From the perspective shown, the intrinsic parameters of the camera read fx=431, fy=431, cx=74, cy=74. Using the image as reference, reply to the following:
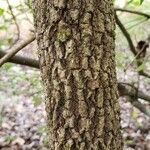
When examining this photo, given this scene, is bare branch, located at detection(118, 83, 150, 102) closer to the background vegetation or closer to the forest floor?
the background vegetation

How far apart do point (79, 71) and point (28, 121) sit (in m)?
3.49

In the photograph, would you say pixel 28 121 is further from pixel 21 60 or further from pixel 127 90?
pixel 21 60

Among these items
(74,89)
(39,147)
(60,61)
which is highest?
(60,61)

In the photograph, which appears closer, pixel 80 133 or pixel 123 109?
pixel 80 133

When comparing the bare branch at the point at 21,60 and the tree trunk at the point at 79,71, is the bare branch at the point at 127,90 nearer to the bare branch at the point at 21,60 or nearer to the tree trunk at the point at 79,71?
the bare branch at the point at 21,60

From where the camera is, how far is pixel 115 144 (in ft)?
5.91

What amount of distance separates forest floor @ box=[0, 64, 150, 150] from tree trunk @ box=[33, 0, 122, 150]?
171cm

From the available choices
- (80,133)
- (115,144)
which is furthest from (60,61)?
(115,144)

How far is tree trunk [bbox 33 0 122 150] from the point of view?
1615 mm

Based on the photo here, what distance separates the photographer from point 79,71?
166cm

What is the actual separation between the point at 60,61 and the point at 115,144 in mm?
435

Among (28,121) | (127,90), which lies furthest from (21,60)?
(28,121)

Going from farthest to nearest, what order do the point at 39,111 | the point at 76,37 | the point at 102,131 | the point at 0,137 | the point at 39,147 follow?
the point at 39,111, the point at 0,137, the point at 39,147, the point at 102,131, the point at 76,37

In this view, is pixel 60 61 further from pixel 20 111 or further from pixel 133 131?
pixel 20 111
